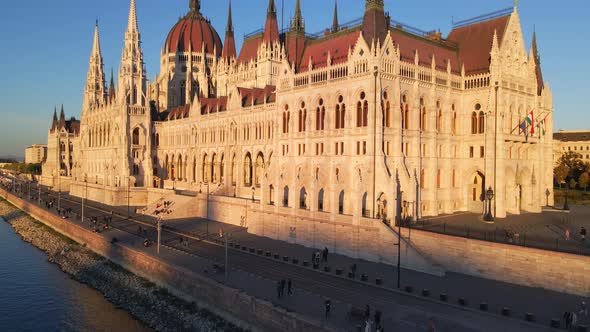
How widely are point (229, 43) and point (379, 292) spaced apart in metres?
91.6

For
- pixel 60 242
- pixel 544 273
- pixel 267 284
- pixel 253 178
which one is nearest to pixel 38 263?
pixel 60 242

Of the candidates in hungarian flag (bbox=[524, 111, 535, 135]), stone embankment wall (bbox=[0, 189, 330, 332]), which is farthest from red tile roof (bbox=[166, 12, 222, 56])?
hungarian flag (bbox=[524, 111, 535, 135])

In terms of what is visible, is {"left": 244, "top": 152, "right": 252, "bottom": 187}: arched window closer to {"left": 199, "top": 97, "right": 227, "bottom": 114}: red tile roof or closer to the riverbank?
{"left": 199, "top": 97, "right": 227, "bottom": 114}: red tile roof

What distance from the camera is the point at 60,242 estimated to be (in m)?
69.6

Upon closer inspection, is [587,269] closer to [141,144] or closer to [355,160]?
[355,160]

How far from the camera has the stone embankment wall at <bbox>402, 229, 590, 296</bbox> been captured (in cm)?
3472

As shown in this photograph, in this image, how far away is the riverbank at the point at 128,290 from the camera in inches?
1487

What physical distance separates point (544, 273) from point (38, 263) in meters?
56.8

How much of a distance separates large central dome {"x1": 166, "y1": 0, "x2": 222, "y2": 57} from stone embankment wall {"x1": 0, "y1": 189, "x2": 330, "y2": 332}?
245 feet

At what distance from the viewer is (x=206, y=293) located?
1533 inches

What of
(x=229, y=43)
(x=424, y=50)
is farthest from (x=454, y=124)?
(x=229, y=43)

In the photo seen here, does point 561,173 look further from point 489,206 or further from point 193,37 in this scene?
point 193,37

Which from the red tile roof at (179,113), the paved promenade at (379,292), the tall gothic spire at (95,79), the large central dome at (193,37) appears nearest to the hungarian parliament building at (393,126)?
the paved promenade at (379,292)

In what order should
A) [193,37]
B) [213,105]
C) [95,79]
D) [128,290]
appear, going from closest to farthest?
[128,290] → [213,105] → [193,37] → [95,79]
